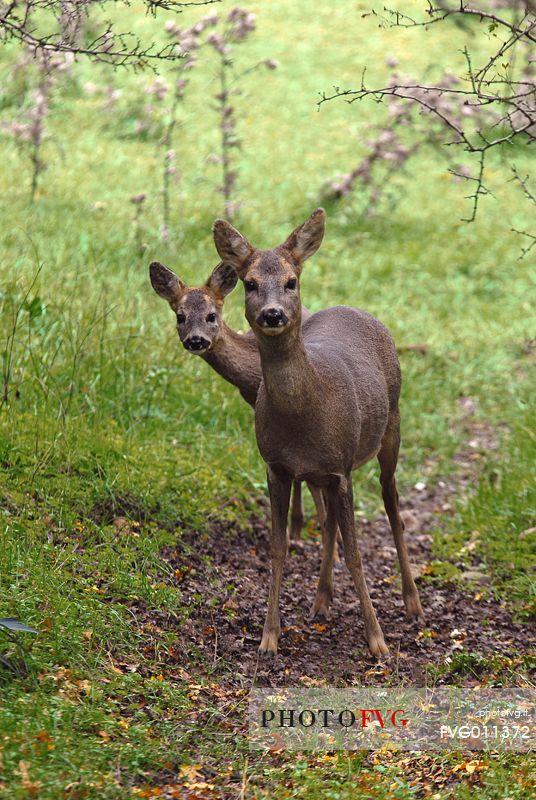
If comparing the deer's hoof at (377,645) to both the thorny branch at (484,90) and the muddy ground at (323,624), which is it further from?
the thorny branch at (484,90)

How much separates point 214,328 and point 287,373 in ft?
4.64

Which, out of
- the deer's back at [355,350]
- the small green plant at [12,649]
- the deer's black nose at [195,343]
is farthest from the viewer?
the deer's black nose at [195,343]

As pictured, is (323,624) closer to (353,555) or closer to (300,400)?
(353,555)

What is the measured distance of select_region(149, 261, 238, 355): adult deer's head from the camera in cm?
600

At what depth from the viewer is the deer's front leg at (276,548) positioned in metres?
5.02

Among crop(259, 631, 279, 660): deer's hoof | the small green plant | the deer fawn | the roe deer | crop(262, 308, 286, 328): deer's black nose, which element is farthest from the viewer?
the roe deer

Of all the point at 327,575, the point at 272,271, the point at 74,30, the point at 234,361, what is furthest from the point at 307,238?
the point at 327,575

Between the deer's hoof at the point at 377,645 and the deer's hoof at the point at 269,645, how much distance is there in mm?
433

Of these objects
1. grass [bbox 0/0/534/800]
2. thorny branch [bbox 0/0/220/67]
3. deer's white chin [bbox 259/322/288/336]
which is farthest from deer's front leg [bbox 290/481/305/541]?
thorny branch [bbox 0/0/220/67]

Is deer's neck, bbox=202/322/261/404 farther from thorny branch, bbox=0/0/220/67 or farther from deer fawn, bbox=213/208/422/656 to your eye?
thorny branch, bbox=0/0/220/67

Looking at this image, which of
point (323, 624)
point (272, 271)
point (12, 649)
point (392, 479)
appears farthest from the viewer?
A: point (392, 479)
